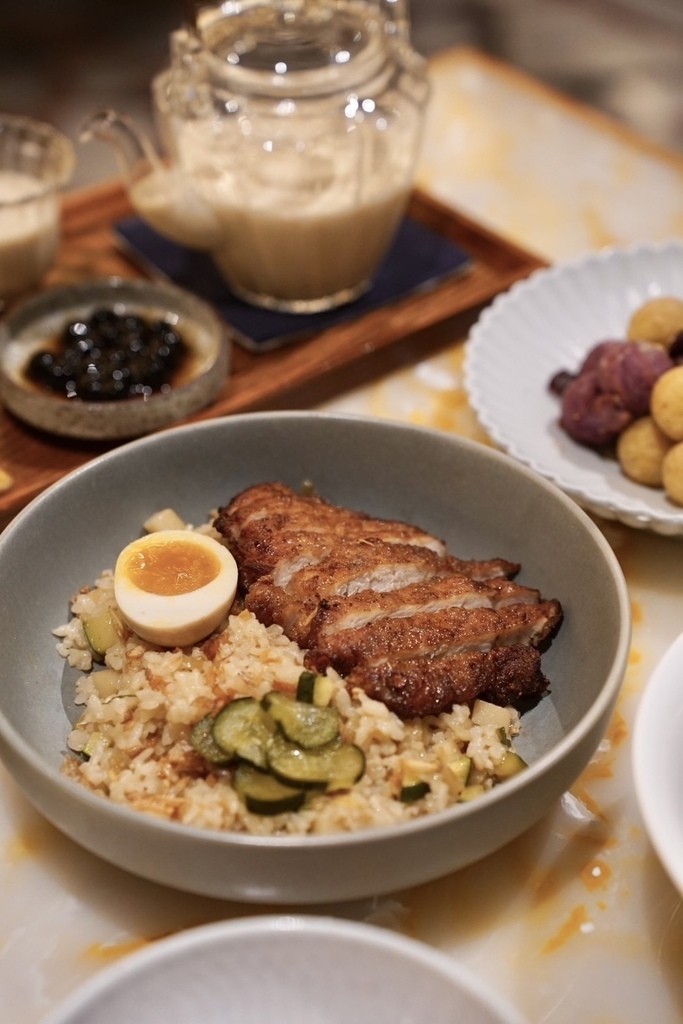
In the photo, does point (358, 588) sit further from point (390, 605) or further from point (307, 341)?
point (307, 341)

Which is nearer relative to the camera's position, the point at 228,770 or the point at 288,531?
the point at 228,770

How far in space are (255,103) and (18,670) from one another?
1.68m

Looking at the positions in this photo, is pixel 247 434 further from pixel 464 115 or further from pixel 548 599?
pixel 464 115

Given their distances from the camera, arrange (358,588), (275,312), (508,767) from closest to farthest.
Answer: (508,767)
(358,588)
(275,312)

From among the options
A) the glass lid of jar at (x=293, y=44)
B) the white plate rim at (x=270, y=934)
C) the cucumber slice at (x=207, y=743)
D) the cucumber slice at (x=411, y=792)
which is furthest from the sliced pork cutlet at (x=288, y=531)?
the glass lid of jar at (x=293, y=44)

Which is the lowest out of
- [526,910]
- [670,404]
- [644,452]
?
[526,910]

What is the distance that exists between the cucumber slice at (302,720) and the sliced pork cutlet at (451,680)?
110 mm

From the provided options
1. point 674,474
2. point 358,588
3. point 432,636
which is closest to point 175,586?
point 358,588

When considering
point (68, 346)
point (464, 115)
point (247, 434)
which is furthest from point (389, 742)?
point (464, 115)

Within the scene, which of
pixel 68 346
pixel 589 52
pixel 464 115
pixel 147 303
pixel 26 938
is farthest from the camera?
pixel 589 52

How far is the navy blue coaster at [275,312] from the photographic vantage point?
3.03m

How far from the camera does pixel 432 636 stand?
189 centimetres

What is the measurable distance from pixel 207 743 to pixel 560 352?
65.1 inches

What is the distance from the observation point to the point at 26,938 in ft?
5.53
